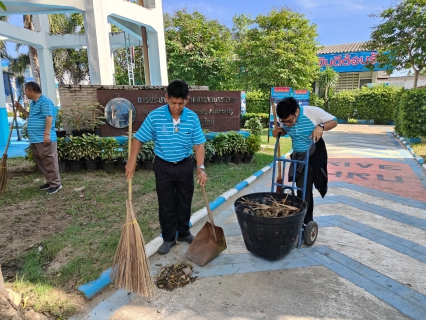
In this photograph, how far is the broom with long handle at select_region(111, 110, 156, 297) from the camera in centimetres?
235

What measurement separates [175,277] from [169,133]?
1.32 metres

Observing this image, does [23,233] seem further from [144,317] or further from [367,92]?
[367,92]

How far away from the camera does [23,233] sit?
140 inches

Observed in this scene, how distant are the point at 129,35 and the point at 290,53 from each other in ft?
22.2

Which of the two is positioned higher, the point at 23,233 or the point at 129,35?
the point at 129,35

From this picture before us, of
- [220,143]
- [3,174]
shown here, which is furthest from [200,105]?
[3,174]

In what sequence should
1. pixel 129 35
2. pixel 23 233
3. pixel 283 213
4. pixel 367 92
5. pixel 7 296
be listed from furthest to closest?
pixel 367 92, pixel 129 35, pixel 23 233, pixel 283 213, pixel 7 296

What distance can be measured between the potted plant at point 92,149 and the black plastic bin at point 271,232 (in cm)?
419

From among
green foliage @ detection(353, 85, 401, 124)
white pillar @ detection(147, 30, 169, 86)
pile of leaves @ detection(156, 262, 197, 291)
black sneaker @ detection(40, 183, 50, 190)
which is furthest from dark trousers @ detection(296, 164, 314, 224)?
green foliage @ detection(353, 85, 401, 124)

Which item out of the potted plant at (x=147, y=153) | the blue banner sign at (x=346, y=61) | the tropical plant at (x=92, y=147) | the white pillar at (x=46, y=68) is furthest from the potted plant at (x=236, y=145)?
the blue banner sign at (x=346, y=61)

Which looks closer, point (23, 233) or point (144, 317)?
point (144, 317)

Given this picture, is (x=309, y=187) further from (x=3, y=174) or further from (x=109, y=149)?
(x=3, y=174)

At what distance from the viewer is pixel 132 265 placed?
2.38 m

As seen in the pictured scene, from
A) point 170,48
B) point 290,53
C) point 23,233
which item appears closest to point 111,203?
point 23,233
